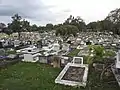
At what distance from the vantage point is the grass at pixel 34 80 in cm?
1755

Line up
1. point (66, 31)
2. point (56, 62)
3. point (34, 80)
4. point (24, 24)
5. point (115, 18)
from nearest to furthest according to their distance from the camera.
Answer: point (34, 80)
point (56, 62)
point (66, 31)
point (115, 18)
point (24, 24)

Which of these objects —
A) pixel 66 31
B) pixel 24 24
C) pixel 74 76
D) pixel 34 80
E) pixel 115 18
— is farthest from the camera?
pixel 24 24

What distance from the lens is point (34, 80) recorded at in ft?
65.1

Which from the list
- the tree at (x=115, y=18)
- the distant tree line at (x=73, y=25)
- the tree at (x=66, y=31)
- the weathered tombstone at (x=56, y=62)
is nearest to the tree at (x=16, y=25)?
the distant tree line at (x=73, y=25)

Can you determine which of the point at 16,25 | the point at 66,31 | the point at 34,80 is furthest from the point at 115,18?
the point at 34,80

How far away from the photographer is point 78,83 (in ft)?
58.6

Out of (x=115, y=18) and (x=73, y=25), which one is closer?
(x=115, y=18)

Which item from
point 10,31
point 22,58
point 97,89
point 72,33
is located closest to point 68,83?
point 97,89

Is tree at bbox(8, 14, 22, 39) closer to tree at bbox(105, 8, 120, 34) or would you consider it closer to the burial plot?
tree at bbox(105, 8, 120, 34)

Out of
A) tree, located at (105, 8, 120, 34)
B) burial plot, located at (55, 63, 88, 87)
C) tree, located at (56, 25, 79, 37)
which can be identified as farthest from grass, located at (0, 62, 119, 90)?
tree, located at (105, 8, 120, 34)

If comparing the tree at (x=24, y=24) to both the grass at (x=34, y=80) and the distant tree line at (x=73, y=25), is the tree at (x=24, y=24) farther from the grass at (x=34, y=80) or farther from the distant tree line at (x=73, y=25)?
the grass at (x=34, y=80)

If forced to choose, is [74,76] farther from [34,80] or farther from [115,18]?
[115,18]

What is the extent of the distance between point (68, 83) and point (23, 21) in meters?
81.6

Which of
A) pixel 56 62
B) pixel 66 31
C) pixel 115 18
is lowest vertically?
pixel 56 62
